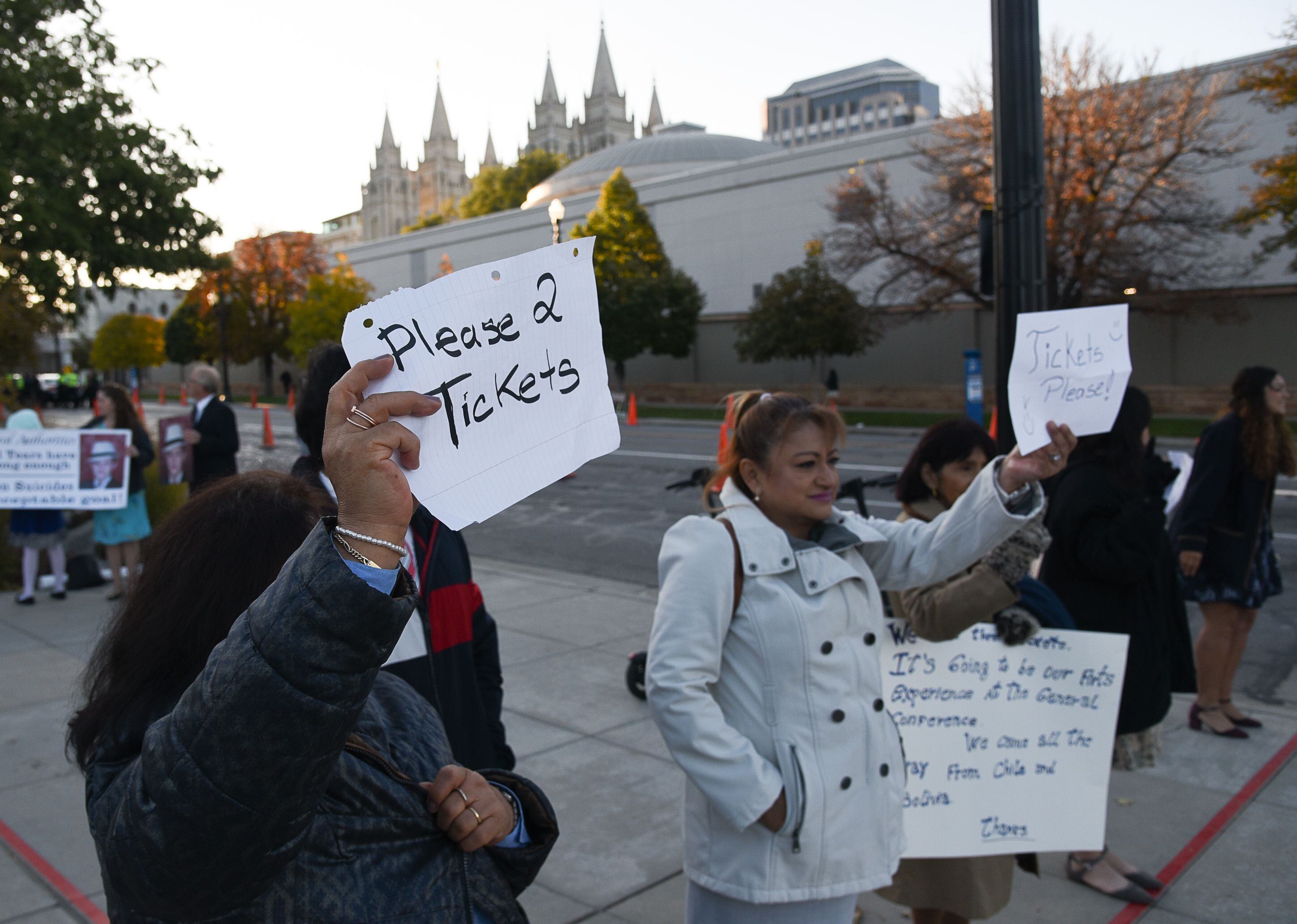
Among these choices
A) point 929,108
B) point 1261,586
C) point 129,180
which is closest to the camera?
point 1261,586

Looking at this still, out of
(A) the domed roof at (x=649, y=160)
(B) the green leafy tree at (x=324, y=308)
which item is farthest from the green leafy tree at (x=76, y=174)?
(A) the domed roof at (x=649, y=160)

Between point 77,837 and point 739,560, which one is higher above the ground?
point 739,560

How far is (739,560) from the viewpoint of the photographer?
8.06 feet

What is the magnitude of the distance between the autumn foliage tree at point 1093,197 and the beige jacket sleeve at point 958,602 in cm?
2296

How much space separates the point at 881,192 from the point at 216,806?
98.5ft

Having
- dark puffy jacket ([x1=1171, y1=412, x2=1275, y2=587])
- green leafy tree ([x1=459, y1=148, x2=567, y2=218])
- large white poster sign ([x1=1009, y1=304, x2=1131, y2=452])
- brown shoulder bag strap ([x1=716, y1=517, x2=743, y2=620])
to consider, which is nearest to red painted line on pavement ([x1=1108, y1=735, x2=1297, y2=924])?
dark puffy jacket ([x1=1171, y1=412, x2=1275, y2=587])

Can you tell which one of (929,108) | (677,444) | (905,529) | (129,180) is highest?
(929,108)

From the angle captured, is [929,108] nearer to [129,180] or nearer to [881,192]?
[881,192]

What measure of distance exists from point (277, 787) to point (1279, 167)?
992 inches

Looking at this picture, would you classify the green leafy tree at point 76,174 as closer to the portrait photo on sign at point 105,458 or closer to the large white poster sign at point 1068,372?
the portrait photo on sign at point 105,458

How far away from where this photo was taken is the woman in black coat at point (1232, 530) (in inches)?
200

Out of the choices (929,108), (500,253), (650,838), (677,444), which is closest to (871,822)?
(650,838)

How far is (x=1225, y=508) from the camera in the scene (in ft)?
17.2

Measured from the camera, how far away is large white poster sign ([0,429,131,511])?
8.61 meters
